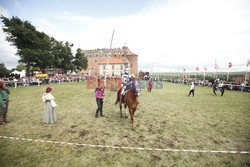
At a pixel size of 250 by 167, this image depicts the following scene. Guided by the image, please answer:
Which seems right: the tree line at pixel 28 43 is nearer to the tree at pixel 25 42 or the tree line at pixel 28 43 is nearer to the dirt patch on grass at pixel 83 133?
the tree at pixel 25 42

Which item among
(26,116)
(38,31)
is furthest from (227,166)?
(38,31)

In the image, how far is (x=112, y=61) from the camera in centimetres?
6625

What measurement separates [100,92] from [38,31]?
135 feet

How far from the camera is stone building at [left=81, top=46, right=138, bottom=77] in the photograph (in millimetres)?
65000

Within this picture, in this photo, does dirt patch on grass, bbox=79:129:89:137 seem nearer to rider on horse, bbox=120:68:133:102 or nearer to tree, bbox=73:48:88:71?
rider on horse, bbox=120:68:133:102

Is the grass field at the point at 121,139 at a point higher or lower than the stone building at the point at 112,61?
lower

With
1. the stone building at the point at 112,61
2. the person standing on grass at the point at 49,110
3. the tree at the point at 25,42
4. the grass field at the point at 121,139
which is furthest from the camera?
the stone building at the point at 112,61

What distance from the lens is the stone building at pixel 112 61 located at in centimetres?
6500

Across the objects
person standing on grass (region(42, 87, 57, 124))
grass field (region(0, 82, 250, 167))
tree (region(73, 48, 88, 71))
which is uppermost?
tree (region(73, 48, 88, 71))

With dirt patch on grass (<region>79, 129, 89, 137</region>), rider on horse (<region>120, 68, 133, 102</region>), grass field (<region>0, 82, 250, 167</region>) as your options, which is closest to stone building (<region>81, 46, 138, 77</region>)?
rider on horse (<region>120, 68, 133, 102</region>)

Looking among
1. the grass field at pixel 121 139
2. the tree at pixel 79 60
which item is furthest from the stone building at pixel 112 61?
the grass field at pixel 121 139

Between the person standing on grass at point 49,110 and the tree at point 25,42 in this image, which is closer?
the person standing on grass at point 49,110

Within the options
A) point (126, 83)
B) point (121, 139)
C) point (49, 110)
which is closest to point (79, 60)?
point (49, 110)

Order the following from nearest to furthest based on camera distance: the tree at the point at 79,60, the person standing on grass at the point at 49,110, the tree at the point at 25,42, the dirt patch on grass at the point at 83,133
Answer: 1. the dirt patch on grass at the point at 83,133
2. the person standing on grass at the point at 49,110
3. the tree at the point at 25,42
4. the tree at the point at 79,60
